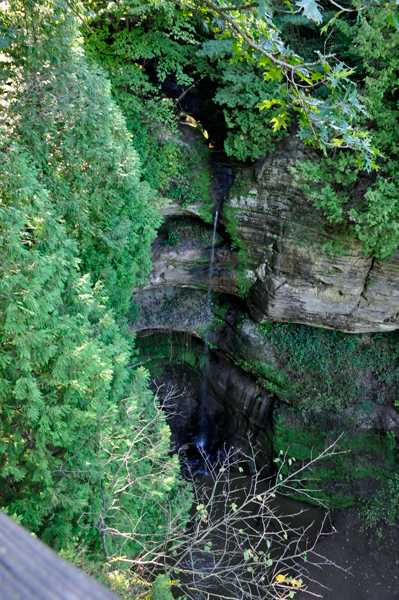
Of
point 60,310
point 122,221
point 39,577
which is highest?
point 122,221

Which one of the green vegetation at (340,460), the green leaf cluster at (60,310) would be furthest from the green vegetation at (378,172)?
the green vegetation at (340,460)

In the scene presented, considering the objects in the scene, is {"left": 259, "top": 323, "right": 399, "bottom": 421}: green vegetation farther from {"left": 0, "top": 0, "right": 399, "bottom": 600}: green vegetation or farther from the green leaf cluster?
the green leaf cluster

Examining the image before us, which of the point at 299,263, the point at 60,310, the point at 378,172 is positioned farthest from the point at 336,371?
the point at 60,310

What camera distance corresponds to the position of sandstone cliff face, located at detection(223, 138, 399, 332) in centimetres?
969

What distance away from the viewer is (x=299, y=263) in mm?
10344

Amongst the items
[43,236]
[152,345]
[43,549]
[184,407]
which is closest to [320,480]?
[184,407]

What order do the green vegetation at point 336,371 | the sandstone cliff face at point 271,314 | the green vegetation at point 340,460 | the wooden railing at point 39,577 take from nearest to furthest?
the wooden railing at point 39,577 < the sandstone cliff face at point 271,314 < the green vegetation at point 340,460 < the green vegetation at point 336,371

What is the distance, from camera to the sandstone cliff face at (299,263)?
9.69m

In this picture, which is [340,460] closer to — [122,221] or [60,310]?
[122,221]

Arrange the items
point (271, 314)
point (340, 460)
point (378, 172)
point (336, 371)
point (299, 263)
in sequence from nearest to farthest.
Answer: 1. point (378, 172)
2. point (299, 263)
3. point (340, 460)
4. point (336, 371)
5. point (271, 314)

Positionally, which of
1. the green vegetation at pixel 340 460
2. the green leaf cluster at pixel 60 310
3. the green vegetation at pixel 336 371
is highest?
the green leaf cluster at pixel 60 310

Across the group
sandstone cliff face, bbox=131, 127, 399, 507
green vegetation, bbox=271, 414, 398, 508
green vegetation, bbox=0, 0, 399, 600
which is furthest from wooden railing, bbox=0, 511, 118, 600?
green vegetation, bbox=271, 414, 398, 508

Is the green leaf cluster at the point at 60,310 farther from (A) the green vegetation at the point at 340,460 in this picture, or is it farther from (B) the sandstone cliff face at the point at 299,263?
(A) the green vegetation at the point at 340,460

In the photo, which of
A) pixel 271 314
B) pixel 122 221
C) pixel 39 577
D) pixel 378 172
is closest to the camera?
pixel 39 577
